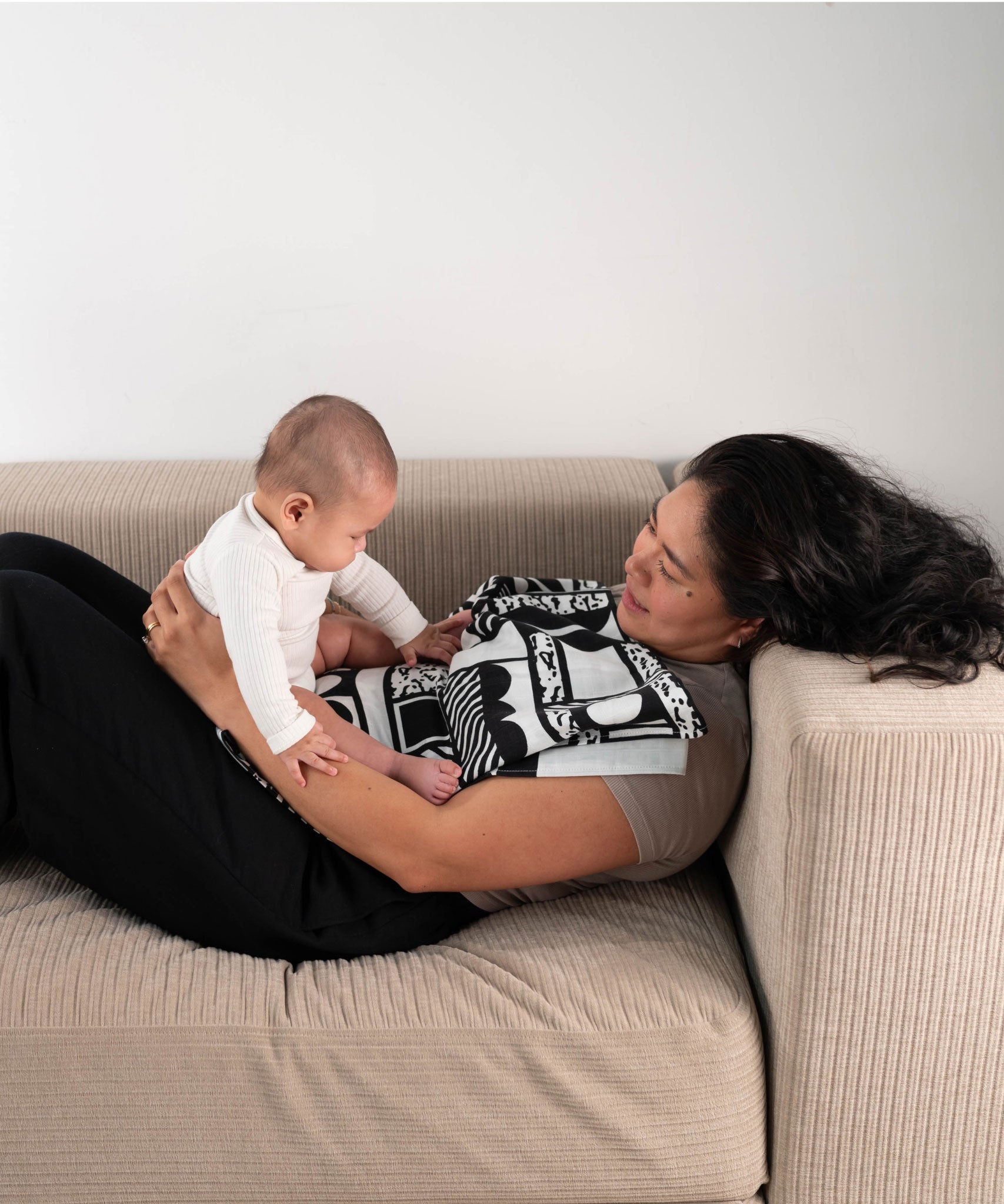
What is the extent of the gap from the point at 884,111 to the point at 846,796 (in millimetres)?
1417

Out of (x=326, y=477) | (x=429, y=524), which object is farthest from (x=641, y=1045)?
(x=429, y=524)

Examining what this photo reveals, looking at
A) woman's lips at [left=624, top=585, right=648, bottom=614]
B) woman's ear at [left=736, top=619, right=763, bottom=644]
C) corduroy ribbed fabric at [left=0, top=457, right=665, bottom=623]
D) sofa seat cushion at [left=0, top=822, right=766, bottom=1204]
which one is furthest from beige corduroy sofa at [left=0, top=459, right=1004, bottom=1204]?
corduroy ribbed fabric at [left=0, top=457, right=665, bottom=623]

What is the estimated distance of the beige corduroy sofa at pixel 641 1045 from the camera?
0.93 metres

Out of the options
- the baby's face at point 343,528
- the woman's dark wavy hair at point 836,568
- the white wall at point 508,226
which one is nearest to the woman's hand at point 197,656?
the baby's face at point 343,528

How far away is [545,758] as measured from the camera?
109 cm

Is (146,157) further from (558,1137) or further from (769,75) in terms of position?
(558,1137)

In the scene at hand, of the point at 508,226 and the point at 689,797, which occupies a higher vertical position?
the point at 508,226

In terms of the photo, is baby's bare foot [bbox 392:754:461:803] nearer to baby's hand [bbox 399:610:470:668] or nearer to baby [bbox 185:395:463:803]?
baby [bbox 185:395:463:803]

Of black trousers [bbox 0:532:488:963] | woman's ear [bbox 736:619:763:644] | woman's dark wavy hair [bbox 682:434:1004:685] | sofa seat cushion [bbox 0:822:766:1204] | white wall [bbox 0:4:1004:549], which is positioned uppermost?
white wall [bbox 0:4:1004:549]

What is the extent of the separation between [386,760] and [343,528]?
0.29m

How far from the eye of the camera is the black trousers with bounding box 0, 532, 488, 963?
3.53 ft

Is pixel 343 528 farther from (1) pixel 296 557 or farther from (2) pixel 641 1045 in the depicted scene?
(2) pixel 641 1045

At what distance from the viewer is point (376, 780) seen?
3.65ft

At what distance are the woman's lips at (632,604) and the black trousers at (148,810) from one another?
0.45 meters
